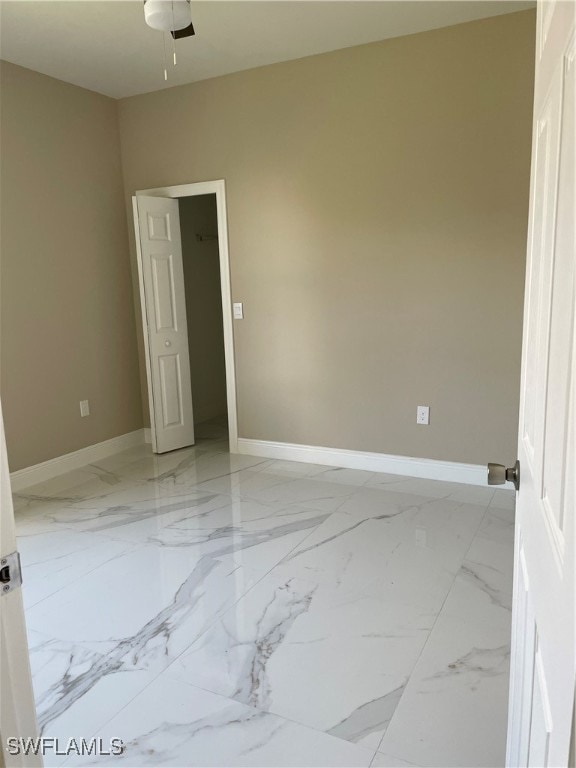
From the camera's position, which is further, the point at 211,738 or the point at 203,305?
the point at 203,305

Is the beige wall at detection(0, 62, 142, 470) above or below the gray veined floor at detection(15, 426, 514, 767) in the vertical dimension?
above

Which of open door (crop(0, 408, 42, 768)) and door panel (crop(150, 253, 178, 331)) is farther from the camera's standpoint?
door panel (crop(150, 253, 178, 331))

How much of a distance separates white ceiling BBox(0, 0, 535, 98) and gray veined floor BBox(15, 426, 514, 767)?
9.50ft

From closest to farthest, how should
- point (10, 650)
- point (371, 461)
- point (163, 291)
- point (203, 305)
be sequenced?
point (10, 650) → point (371, 461) → point (163, 291) → point (203, 305)

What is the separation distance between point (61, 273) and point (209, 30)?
1.99 metres

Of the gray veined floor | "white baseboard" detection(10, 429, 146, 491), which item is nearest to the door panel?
"white baseboard" detection(10, 429, 146, 491)

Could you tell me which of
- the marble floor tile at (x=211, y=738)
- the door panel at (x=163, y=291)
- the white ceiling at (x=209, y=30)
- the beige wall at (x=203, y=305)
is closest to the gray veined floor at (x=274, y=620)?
the marble floor tile at (x=211, y=738)

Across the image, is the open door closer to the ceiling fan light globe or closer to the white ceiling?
the ceiling fan light globe

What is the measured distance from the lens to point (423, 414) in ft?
12.6

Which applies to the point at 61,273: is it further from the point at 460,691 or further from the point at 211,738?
the point at 460,691

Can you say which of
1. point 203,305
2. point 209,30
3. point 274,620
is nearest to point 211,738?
point 274,620

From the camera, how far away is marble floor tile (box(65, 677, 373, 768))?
5.36ft

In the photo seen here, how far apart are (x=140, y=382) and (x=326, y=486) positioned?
7.05 feet

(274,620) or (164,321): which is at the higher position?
(164,321)
